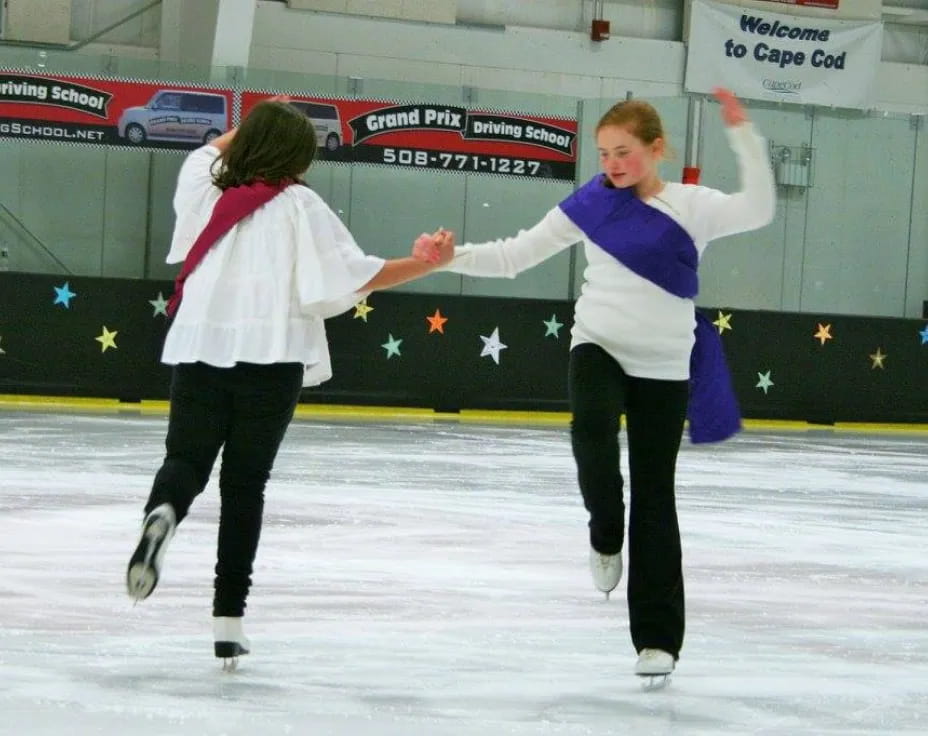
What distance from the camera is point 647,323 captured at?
4.18m

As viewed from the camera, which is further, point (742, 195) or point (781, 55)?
point (781, 55)

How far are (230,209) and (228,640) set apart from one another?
967 millimetres

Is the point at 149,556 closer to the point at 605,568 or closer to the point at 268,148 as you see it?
the point at 268,148

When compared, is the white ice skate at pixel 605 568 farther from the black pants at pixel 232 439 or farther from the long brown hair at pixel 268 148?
the long brown hair at pixel 268 148

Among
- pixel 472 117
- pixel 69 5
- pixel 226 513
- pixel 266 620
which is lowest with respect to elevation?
pixel 266 620

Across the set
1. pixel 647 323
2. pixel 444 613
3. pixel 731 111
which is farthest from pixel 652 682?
pixel 731 111

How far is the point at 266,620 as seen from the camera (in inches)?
186

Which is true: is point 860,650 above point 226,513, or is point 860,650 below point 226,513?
below

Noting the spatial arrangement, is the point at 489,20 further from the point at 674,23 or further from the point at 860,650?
the point at 860,650

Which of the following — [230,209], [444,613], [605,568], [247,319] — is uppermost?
[230,209]

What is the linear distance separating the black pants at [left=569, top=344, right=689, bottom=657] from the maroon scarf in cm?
88

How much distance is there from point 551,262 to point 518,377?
135cm

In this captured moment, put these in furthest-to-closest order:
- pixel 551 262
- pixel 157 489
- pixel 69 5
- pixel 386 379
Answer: pixel 69 5 → pixel 551 262 → pixel 386 379 → pixel 157 489

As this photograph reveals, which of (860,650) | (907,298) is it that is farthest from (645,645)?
(907,298)
